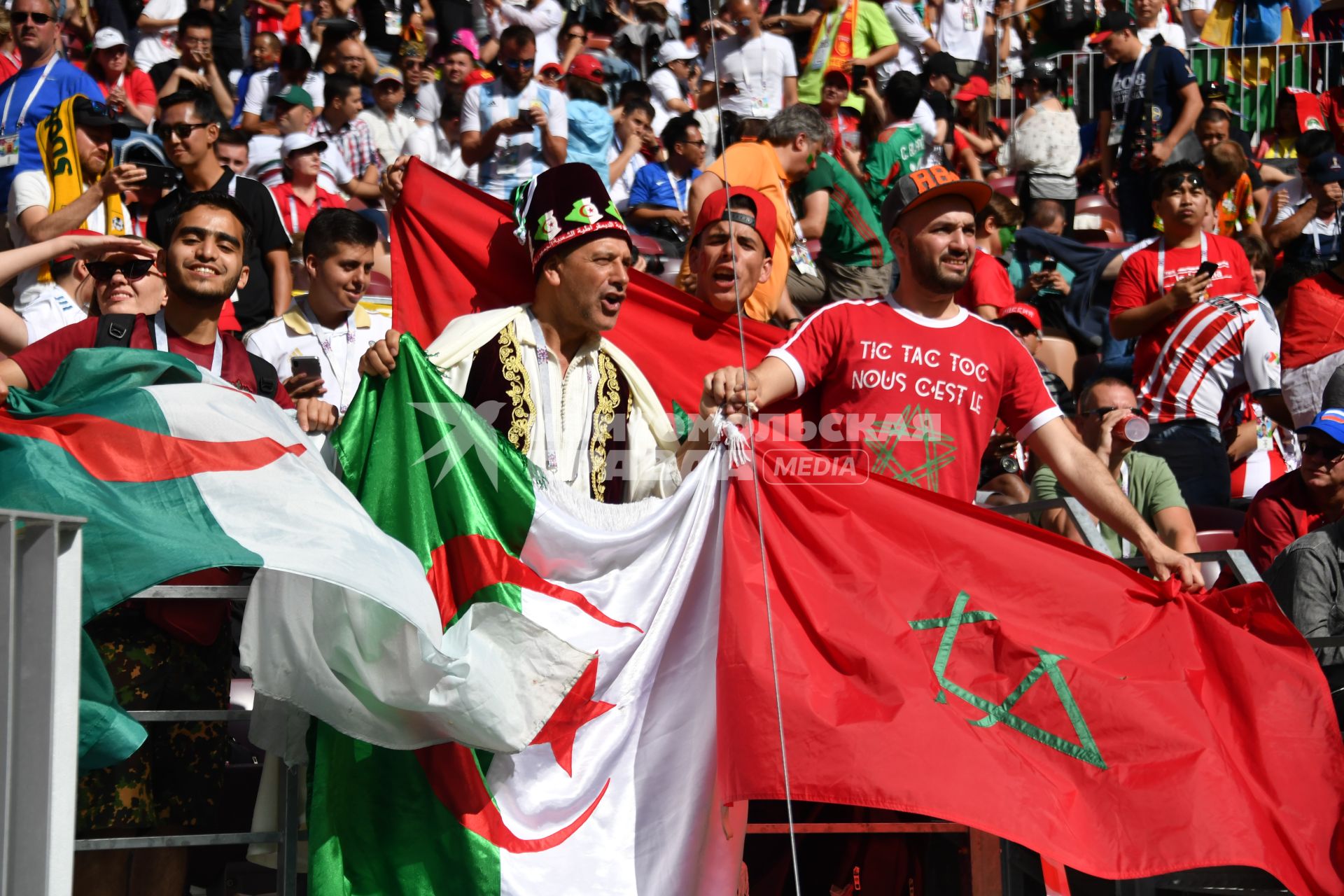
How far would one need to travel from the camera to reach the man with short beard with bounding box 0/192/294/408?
15.4 feet

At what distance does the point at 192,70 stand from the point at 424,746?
858 centimetres

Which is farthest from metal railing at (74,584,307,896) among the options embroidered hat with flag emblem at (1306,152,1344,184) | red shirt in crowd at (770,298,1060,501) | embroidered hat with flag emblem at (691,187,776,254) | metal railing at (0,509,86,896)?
embroidered hat with flag emblem at (1306,152,1344,184)

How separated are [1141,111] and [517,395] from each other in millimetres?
8133

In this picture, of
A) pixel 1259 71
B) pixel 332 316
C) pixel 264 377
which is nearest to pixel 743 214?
pixel 332 316

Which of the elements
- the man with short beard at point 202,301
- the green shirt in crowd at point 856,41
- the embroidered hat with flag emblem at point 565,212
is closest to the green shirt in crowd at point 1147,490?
the embroidered hat with flag emblem at point 565,212

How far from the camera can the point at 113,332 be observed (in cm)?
457

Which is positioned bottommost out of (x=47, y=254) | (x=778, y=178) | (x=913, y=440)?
(x=913, y=440)

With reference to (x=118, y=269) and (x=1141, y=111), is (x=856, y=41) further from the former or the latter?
(x=118, y=269)

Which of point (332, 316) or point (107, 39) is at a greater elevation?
point (107, 39)

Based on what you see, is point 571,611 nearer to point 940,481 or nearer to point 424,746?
point 424,746

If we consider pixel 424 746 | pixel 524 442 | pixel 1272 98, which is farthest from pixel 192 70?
pixel 1272 98

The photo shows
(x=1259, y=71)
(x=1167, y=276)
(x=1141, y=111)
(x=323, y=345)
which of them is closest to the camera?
(x=323, y=345)

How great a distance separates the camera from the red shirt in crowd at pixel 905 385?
503 centimetres

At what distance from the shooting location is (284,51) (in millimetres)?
11117
